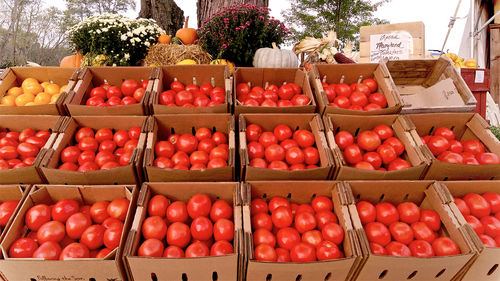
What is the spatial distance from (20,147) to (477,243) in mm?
2765

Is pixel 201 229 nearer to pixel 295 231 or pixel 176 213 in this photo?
pixel 176 213

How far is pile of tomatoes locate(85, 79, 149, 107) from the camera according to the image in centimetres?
222

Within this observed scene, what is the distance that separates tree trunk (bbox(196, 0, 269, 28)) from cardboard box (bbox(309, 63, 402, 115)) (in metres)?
1.88

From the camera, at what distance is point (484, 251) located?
4.55 ft

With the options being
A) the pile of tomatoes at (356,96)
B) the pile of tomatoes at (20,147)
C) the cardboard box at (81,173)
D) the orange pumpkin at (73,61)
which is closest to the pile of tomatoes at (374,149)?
the pile of tomatoes at (356,96)

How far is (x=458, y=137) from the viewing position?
2.29 m

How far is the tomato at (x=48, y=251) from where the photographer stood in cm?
136

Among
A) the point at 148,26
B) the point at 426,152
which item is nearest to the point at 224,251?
Result: the point at 426,152

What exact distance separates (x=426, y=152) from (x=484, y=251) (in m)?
0.65

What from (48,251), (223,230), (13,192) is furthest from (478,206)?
(13,192)

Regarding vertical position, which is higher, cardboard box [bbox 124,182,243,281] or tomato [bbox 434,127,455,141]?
tomato [bbox 434,127,455,141]

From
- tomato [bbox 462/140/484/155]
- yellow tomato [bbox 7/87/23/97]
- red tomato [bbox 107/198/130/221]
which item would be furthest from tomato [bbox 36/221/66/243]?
tomato [bbox 462/140/484/155]

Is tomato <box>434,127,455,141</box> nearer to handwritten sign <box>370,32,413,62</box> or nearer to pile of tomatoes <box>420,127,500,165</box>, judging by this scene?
pile of tomatoes <box>420,127,500,165</box>

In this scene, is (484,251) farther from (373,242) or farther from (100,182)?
(100,182)
